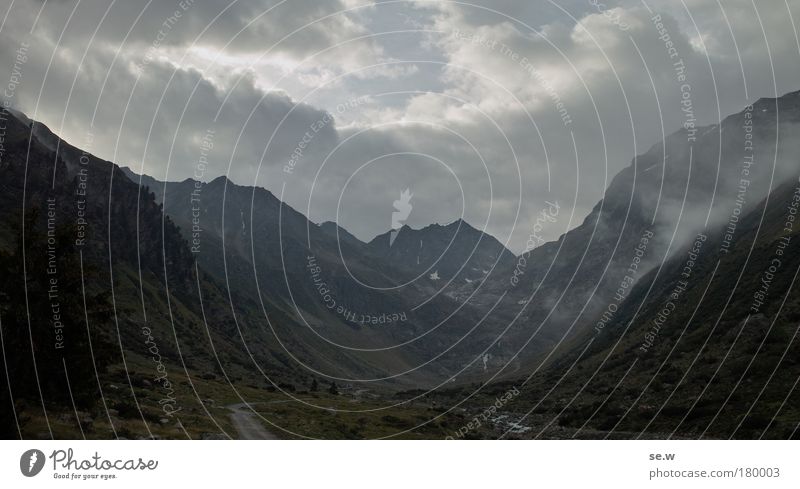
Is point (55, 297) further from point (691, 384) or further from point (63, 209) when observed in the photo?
point (63, 209)

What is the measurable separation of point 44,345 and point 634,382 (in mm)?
87034

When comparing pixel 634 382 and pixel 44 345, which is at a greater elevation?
pixel 44 345

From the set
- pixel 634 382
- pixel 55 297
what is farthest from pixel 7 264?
pixel 634 382
